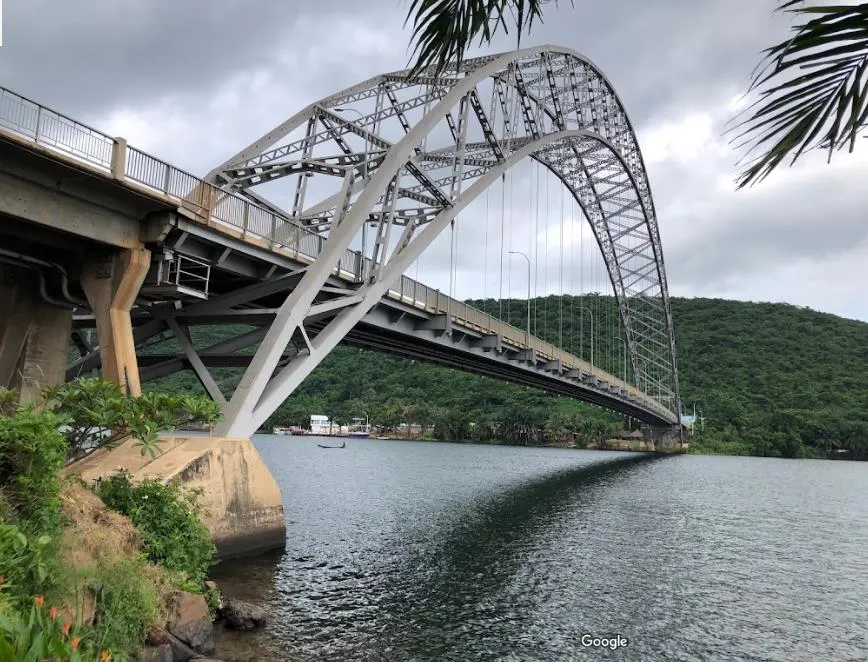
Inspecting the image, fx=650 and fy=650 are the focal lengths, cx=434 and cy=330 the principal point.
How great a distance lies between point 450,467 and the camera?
6938cm

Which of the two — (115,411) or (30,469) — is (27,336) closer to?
(115,411)

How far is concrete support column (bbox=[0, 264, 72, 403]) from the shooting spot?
68.2ft

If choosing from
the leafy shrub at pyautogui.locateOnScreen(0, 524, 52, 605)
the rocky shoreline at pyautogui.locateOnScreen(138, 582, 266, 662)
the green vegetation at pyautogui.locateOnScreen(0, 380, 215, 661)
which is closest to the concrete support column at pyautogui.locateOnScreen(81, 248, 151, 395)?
the green vegetation at pyautogui.locateOnScreen(0, 380, 215, 661)

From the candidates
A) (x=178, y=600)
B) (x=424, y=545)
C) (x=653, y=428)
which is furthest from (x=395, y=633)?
(x=653, y=428)

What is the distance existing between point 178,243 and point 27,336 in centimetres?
636

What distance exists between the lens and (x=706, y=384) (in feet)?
456

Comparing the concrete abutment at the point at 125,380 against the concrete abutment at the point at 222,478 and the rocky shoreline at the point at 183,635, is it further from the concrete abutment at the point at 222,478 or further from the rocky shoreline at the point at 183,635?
the rocky shoreline at the point at 183,635

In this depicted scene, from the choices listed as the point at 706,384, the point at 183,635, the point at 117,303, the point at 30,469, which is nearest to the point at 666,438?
the point at 706,384

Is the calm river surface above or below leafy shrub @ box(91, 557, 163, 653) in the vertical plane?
below

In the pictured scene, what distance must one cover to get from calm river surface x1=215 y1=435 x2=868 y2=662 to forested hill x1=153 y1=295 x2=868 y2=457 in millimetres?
87217

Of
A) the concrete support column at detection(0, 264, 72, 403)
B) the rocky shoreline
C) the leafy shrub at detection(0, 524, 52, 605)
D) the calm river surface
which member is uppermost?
the concrete support column at detection(0, 264, 72, 403)

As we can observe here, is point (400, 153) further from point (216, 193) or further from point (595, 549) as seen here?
point (595, 549)

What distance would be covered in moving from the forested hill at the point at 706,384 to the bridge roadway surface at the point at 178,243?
86.3 metres

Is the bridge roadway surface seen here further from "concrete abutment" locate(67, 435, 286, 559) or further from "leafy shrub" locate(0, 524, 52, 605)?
"leafy shrub" locate(0, 524, 52, 605)
